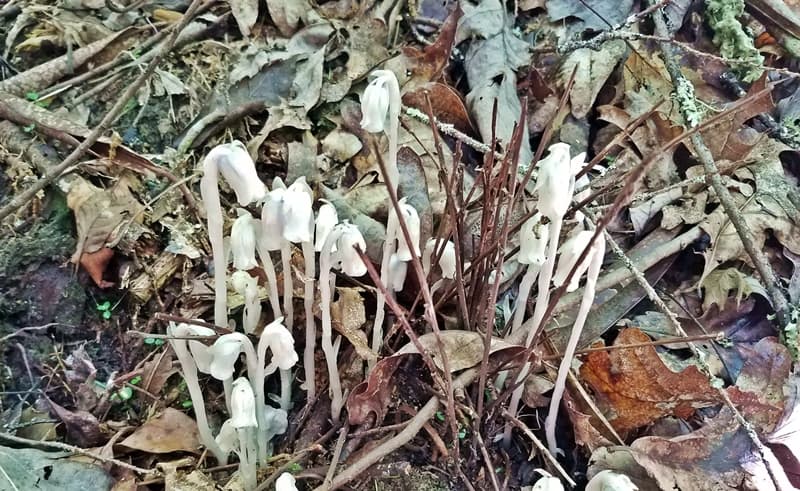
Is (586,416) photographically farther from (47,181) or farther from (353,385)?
(47,181)

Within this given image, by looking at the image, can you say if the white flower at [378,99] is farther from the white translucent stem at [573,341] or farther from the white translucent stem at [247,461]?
the white translucent stem at [247,461]

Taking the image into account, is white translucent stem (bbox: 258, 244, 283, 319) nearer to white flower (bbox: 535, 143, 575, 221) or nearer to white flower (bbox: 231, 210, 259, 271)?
white flower (bbox: 231, 210, 259, 271)

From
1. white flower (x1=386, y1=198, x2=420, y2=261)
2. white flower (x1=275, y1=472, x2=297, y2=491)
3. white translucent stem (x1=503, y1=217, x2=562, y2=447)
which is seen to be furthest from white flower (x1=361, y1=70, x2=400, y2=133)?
white flower (x1=275, y1=472, x2=297, y2=491)

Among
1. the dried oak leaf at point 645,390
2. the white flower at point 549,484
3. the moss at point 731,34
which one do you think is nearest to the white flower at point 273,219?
the white flower at point 549,484

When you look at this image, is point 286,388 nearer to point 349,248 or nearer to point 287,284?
point 287,284

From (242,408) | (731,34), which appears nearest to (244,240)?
(242,408)

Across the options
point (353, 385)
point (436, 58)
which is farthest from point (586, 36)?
point (353, 385)
